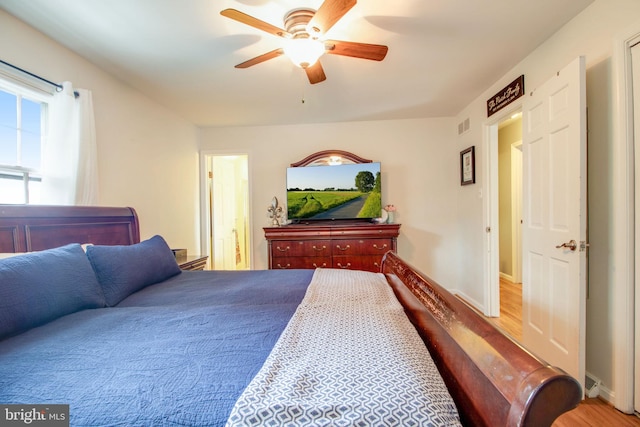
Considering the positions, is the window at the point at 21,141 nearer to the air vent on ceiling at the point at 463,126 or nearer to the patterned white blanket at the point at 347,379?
the patterned white blanket at the point at 347,379

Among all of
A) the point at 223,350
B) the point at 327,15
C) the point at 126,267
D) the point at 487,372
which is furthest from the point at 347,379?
the point at 327,15

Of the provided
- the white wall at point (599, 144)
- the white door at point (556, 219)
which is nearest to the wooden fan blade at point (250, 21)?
the white door at point (556, 219)

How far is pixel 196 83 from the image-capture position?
260 centimetres

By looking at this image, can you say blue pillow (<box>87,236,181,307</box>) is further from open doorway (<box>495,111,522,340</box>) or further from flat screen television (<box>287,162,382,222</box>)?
open doorway (<box>495,111,522,340</box>)

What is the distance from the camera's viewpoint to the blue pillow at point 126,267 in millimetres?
1470

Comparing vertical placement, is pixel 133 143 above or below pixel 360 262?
above

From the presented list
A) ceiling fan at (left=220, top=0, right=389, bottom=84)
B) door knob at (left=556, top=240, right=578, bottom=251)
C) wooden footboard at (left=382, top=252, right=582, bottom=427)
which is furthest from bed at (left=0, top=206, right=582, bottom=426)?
ceiling fan at (left=220, top=0, right=389, bottom=84)

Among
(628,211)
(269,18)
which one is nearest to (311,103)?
(269,18)

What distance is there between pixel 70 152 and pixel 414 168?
361 cm

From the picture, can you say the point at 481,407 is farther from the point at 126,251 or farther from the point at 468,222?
the point at 468,222

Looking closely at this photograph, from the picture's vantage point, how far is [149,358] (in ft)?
2.75

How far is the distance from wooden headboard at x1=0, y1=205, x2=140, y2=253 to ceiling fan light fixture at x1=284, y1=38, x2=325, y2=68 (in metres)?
1.82

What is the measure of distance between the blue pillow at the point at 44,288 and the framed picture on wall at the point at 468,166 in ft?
11.6

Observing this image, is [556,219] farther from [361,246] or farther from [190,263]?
[190,263]
